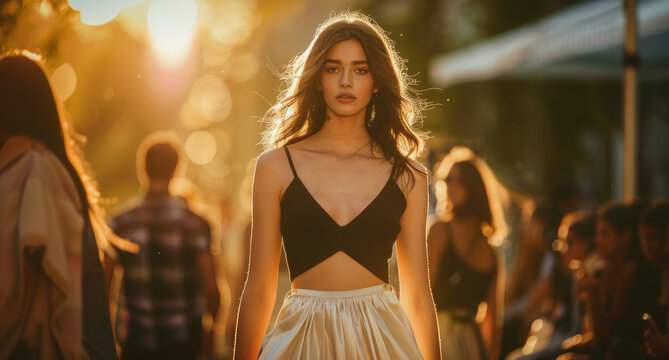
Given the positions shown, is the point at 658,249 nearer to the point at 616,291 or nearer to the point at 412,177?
the point at 616,291

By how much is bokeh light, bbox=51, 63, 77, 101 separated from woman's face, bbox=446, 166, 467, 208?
8.51 feet

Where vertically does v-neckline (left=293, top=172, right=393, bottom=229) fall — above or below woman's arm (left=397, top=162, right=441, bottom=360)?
above

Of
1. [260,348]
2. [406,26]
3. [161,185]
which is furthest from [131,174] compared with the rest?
[260,348]

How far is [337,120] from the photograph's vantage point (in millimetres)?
3414

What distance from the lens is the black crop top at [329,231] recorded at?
316 centimetres

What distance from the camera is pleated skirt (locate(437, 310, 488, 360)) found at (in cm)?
562

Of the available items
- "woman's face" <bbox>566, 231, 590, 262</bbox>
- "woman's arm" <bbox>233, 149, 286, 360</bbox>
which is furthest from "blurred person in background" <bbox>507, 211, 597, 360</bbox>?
"woman's arm" <bbox>233, 149, 286, 360</bbox>

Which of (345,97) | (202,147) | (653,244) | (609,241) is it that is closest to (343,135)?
(345,97)

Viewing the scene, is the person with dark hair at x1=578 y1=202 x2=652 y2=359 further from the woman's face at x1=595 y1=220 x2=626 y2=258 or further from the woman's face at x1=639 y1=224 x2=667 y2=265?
the woman's face at x1=639 y1=224 x2=667 y2=265

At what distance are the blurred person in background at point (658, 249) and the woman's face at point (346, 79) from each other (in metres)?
2.13

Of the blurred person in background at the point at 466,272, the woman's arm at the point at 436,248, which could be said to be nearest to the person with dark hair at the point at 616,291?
the blurred person in background at the point at 466,272

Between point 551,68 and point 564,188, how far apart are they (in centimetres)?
156

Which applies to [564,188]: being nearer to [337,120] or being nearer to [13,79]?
[337,120]

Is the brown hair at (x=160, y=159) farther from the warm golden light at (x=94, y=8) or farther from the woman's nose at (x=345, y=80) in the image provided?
the woman's nose at (x=345, y=80)
